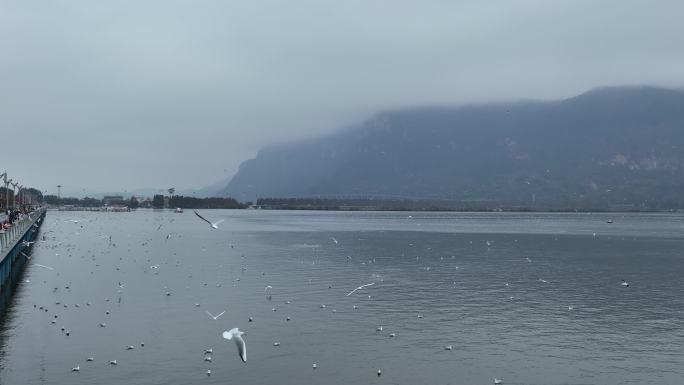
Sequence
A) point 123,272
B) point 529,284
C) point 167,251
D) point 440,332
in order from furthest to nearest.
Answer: point 167,251
point 123,272
point 529,284
point 440,332

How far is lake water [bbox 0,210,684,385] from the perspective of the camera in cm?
2912

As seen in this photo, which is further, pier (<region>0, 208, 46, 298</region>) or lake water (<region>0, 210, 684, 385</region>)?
pier (<region>0, 208, 46, 298</region>)

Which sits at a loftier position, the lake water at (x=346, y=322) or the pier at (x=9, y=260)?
the pier at (x=9, y=260)

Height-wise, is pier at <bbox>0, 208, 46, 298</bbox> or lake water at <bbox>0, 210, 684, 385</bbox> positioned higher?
pier at <bbox>0, 208, 46, 298</bbox>

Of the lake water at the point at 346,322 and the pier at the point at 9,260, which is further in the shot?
the pier at the point at 9,260

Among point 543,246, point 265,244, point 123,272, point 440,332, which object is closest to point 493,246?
point 543,246

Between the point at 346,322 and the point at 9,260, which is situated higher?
the point at 9,260

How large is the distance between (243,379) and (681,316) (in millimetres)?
29337

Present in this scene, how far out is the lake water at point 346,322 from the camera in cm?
2912

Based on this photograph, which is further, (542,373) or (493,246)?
(493,246)

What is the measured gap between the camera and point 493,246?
10069cm

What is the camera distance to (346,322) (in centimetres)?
3838

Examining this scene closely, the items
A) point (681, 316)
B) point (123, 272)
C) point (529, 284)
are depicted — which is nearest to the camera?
point (681, 316)

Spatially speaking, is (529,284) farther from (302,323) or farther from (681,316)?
(302,323)
